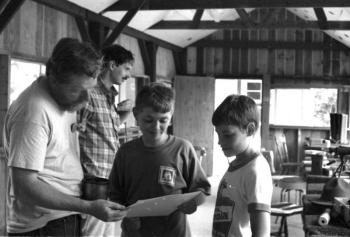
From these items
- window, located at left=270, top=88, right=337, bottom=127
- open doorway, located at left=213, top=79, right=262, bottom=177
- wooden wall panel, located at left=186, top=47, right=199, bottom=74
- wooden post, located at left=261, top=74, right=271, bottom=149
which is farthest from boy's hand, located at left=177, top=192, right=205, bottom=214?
open doorway, located at left=213, top=79, right=262, bottom=177

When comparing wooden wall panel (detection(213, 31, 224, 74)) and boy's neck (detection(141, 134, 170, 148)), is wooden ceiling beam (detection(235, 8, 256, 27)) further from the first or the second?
boy's neck (detection(141, 134, 170, 148))

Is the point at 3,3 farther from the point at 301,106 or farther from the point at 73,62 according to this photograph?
the point at 301,106

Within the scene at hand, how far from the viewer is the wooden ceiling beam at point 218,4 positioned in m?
6.43

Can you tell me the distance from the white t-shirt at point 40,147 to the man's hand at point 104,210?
174 millimetres

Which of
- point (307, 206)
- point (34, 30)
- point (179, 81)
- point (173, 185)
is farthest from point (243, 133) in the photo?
point (179, 81)

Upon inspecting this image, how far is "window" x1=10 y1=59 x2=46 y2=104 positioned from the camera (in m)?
5.24

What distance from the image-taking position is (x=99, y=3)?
20.9ft

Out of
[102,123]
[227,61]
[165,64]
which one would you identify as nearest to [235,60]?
[227,61]

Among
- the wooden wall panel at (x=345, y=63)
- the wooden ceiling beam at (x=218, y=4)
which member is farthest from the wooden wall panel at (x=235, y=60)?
the wooden ceiling beam at (x=218, y=4)

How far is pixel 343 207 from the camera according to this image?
6.84 feet

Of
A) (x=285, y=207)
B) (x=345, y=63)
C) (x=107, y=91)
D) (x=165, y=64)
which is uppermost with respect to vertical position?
(x=345, y=63)

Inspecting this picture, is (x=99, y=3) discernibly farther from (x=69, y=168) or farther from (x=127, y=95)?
(x=69, y=168)

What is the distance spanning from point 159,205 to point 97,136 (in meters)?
1.16

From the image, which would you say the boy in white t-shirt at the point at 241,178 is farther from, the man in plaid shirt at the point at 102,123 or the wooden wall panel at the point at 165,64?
the wooden wall panel at the point at 165,64
